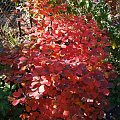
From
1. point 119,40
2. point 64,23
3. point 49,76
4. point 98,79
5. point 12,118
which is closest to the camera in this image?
point 49,76

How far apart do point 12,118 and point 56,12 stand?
1694mm

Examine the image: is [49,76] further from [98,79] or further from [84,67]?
[98,79]

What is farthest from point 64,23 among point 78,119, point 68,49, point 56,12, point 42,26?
point 78,119

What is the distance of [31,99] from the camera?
8.33 ft

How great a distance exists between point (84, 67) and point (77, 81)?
16 centimetres

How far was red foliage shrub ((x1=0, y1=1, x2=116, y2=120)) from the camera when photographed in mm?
2369

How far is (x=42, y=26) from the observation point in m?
3.19

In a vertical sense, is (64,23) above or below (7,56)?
above

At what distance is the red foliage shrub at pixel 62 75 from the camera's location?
237cm

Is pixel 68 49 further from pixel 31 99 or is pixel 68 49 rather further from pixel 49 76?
pixel 31 99

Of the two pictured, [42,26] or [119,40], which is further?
[119,40]

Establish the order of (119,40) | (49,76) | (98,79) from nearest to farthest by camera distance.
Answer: (49,76)
(98,79)
(119,40)

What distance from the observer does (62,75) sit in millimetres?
2393

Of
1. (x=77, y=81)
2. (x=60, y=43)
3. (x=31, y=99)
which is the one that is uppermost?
(x=60, y=43)
